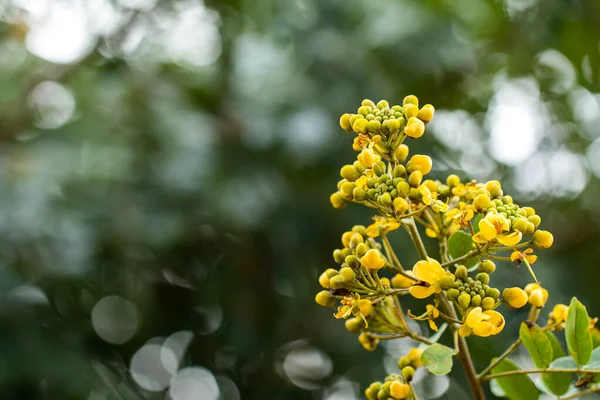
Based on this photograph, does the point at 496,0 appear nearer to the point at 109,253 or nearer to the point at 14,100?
the point at 109,253

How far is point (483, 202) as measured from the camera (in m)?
0.63

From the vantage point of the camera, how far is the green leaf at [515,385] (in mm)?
745

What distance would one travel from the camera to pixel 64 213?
2240mm

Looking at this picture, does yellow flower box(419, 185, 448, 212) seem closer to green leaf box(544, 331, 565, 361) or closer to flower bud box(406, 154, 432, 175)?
flower bud box(406, 154, 432, 175)

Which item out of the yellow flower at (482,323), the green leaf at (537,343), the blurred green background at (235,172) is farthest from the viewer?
the blurred green background at (235,172)

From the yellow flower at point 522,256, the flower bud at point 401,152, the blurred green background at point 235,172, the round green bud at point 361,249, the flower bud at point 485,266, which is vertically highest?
the flower bud at point 401,152

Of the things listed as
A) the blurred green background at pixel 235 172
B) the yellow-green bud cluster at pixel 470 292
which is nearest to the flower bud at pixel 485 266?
the yellow-green bud cluster at pixel 470 292

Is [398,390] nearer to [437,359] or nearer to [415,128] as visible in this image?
[437,359]

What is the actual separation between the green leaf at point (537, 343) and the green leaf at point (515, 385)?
37 mm

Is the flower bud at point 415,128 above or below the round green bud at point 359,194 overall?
above

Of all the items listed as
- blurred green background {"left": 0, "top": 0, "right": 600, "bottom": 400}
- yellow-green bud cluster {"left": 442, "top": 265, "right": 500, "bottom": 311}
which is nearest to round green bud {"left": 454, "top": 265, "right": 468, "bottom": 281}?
yellow-green bud cluster {"left": 442, "top": 265, "right": 500, "bottom": 311}

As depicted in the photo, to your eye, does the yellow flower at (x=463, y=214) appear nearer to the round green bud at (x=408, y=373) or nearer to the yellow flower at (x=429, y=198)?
the yellow flower at (x=429, y=198)

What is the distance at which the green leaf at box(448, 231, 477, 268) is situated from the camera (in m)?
0.71

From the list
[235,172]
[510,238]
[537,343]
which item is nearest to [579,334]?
[537,343]
